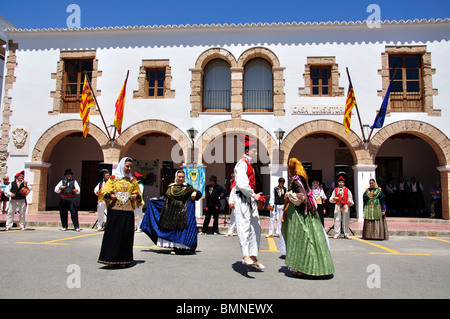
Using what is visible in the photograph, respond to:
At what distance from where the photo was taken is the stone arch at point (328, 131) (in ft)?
39.8

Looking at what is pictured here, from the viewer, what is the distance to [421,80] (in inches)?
493

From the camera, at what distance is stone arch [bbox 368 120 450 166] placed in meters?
12.0

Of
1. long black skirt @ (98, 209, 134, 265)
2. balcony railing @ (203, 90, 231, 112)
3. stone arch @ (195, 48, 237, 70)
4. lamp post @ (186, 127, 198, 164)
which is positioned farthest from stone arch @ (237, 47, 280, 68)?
long black skirt @ (98, 209, 134, 265)

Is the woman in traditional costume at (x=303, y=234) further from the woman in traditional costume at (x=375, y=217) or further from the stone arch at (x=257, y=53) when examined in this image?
the stone arch at (x=257, y=53)

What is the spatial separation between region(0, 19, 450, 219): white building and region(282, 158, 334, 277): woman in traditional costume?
292 inches

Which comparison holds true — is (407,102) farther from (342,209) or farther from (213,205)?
(213,205)

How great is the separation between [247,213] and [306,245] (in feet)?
3.14

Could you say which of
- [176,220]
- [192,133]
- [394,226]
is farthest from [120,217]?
[394,226]

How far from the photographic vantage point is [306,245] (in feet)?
14.4

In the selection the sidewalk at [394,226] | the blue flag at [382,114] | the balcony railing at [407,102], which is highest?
the balcony railing at [407,102]

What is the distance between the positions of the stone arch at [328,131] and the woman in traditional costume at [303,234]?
24.4 feet

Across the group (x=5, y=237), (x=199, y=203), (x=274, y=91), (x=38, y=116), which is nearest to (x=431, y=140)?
(x=274, y=91)

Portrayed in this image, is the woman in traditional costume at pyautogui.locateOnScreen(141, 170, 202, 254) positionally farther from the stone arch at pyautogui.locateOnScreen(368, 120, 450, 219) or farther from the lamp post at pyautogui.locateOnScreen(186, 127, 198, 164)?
the stone arch at pyautogui.locateOnScreen(368, 120, 450, 219)

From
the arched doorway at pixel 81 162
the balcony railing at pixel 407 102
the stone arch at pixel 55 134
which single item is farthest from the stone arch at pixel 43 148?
the balcony railing at pixel 407 102
